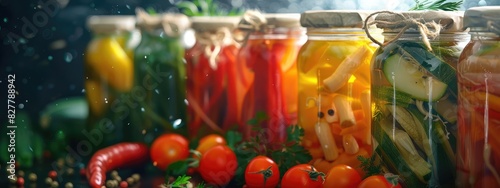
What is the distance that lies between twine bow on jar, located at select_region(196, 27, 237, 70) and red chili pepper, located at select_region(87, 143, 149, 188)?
224 mm

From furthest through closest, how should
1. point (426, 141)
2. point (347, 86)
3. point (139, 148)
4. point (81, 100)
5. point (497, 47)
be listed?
point (81, 100) → point (139, 148) → point (347, 86) → point (426, 141) → point (497, 47)

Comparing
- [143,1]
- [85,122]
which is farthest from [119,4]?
[85,122]

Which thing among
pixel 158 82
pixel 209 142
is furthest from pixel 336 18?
pixel 158 82

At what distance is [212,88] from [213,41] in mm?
100

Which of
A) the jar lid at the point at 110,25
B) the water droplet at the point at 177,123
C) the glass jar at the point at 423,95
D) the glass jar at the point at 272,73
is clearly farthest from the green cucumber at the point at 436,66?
the jar lid at the point at 110,25

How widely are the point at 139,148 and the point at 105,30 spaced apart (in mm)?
268

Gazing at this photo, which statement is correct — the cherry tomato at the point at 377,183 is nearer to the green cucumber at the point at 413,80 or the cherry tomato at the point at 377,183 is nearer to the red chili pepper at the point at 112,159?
the green cucumber at the point at 413,80

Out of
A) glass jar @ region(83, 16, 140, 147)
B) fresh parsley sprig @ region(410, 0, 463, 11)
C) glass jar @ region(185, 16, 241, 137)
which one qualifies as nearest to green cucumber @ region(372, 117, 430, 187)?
fresh parsley sprig @ region(410, 0, 463, 11)

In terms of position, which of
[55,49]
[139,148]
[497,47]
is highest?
[497,47]

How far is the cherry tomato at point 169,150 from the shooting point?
141 centimetres

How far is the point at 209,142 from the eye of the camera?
140 cm

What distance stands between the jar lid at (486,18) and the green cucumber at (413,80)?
0.11 metres

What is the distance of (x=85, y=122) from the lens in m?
1.60

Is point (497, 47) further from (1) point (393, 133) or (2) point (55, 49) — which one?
(2) point (55, 49)
